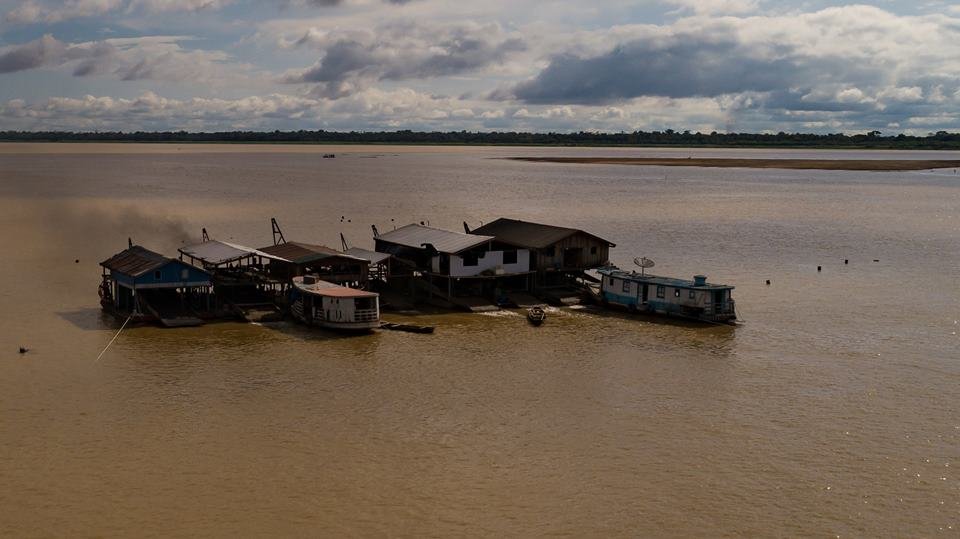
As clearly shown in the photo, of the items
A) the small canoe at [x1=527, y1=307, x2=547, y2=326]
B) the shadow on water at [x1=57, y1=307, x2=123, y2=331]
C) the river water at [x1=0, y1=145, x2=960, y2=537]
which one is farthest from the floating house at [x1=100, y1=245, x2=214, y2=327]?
the small canoe at [x1=527, y1=307, x2=547, y2=326]

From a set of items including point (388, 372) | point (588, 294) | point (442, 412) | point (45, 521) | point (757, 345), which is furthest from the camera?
point (588, 294)

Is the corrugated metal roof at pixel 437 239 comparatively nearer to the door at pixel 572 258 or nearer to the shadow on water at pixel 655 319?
the door at pixel 572 258

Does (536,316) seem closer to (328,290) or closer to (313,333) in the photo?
(328,290)

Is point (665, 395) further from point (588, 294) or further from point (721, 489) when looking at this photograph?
point (588, 294)

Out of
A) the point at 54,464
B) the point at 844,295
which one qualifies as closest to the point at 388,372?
the point at 54,464

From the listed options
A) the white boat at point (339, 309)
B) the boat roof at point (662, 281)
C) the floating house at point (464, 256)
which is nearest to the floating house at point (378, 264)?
the floating house at point (464, 256)

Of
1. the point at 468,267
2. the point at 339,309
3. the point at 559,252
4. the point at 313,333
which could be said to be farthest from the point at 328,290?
the point at 559,252
